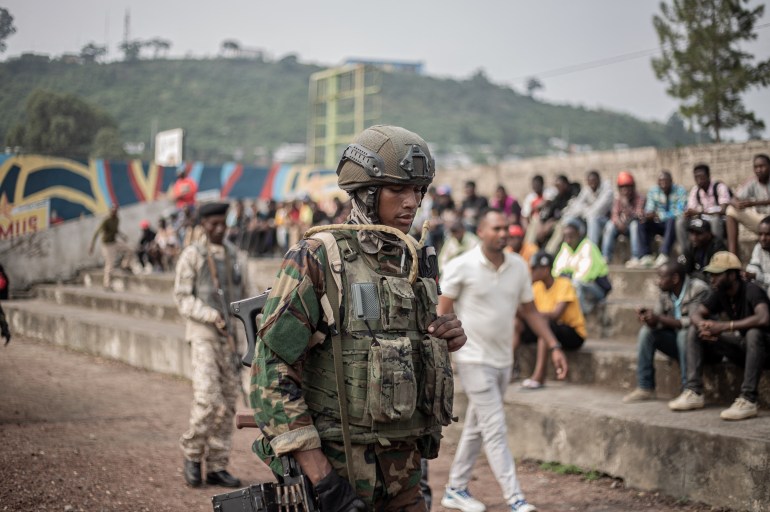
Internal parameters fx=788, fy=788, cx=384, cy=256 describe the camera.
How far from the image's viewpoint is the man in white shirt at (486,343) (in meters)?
5.43

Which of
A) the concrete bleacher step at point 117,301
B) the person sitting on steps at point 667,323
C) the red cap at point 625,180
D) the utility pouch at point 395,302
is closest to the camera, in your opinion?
the utility pouch at point 395,302

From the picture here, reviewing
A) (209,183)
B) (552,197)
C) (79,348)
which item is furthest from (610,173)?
(209,183)

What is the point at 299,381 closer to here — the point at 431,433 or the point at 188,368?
the point at 431,433

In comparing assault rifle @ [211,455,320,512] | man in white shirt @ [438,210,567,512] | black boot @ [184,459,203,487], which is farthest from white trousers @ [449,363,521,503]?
assault rifle @ [211,455,320,512]

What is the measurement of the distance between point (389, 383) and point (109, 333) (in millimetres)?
10569

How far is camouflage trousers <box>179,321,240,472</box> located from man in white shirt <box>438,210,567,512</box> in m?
1.76

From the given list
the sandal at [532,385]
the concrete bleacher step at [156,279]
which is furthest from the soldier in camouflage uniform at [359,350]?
the concrete bleacher step at [156,279]

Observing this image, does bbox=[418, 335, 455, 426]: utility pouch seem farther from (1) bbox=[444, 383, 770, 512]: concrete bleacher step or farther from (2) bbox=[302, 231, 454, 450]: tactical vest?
(1) bbox=[444, 383, 770, 512]: concrete bleacher step

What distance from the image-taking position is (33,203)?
1009cm

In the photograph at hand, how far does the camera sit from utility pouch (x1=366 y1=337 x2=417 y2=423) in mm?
2650

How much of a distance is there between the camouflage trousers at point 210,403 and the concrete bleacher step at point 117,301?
740cm

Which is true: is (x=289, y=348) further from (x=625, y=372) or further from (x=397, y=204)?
(x=625, y=372)

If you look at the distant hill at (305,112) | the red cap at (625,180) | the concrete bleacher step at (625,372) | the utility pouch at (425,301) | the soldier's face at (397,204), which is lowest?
the concrete bleacher step at (625,372)

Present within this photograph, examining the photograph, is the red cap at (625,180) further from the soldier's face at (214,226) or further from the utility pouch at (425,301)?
the utility pouch at (425,301)
